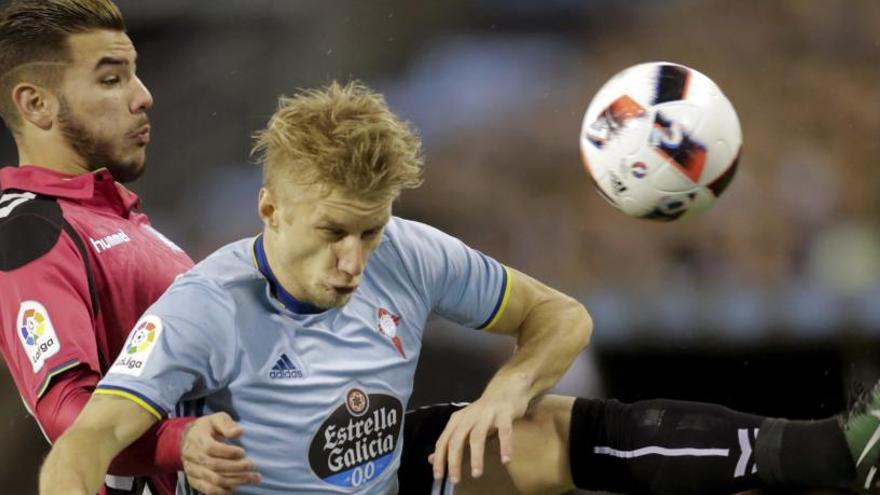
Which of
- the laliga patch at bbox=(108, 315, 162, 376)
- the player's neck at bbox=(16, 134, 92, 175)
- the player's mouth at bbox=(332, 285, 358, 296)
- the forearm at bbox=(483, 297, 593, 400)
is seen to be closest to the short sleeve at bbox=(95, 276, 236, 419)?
the laliga patch at bbox=(108, 315, 162, 376)

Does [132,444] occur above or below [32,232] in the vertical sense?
below

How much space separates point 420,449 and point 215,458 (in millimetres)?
718

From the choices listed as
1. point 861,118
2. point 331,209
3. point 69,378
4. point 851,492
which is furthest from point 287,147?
point 861,118

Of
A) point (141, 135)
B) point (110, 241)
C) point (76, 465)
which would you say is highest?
point (141, 135)

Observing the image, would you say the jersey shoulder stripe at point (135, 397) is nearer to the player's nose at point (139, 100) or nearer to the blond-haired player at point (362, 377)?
the blond-haired player at point (362, 377)

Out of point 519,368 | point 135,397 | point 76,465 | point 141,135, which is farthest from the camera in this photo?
point 141,135

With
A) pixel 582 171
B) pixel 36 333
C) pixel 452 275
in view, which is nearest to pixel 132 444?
pixel 36 333

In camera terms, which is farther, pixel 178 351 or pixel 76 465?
pixel 178 351

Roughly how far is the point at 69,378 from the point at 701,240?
8.23 ft

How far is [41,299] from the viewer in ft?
9.08

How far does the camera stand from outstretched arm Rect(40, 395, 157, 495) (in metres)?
2.21

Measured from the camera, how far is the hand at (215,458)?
7.45 feet

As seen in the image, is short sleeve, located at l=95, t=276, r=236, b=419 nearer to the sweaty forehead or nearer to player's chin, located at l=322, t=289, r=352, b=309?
player's chin, located at l=322, t=289, r=352, b=309

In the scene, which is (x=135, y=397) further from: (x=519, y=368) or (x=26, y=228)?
(x=519, y=368)
